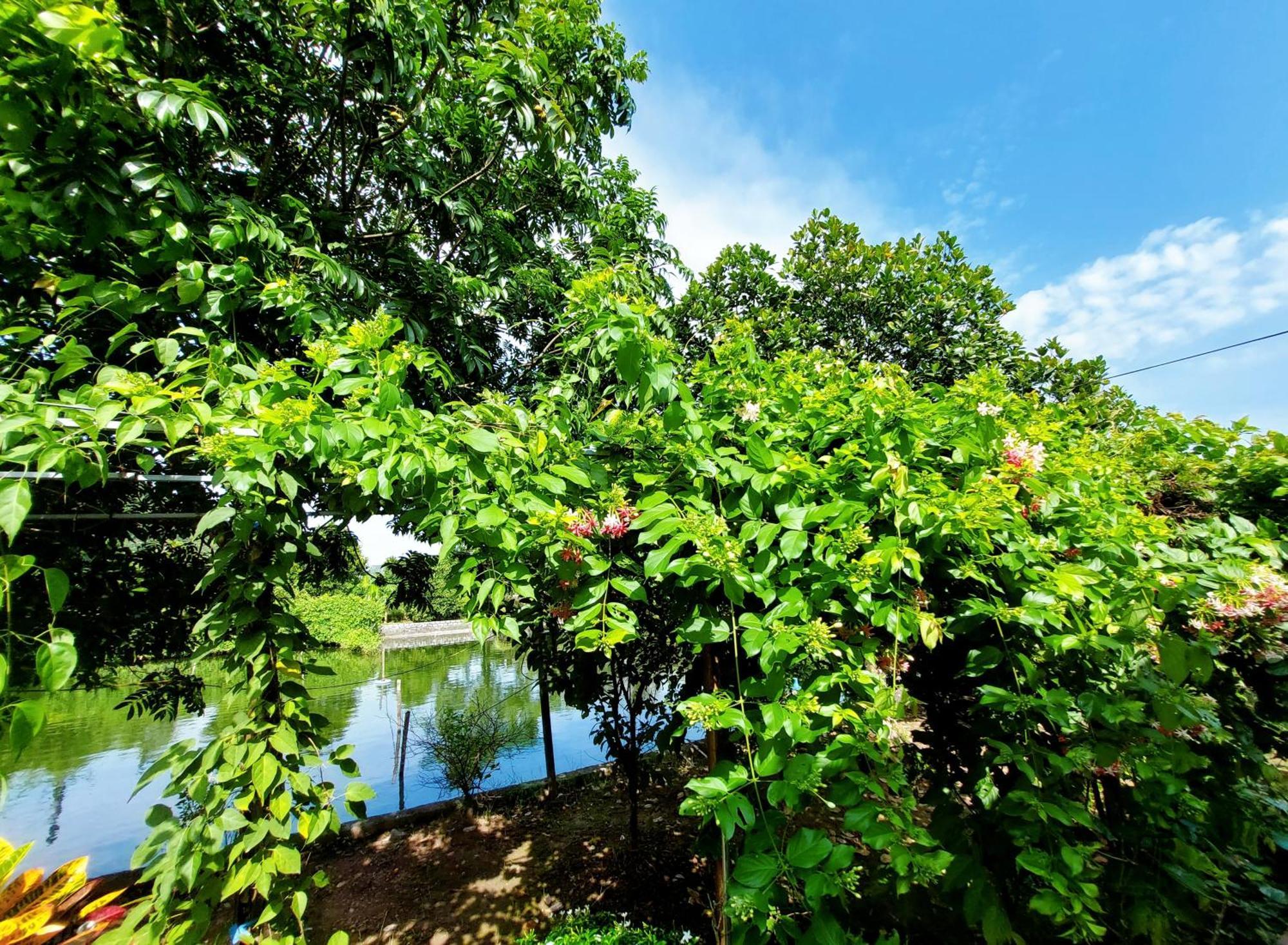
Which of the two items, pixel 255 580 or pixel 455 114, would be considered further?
pixel 455 114

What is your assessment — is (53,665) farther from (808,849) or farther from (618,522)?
(808,849)

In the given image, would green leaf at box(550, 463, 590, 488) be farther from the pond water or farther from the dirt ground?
the dirt ground

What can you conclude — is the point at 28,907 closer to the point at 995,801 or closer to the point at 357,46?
the point at 995,801

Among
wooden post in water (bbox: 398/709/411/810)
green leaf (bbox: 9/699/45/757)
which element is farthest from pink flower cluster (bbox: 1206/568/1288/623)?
wooden post in water (bbox: 398/709/411/810)

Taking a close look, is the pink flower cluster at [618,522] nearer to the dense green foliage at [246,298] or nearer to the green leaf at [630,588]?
the green leaf at [630,588]

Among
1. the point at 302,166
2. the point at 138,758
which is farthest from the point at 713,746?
the point at 138,758

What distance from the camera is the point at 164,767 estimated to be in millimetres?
1163

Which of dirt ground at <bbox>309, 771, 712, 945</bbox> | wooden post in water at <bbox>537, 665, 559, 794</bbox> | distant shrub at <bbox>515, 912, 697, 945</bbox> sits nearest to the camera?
distant shrub at <bbox>515, 912, 697, 945</bbox>

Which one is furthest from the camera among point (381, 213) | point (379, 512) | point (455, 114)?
point (381, 213)

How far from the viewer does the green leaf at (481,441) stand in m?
1.23

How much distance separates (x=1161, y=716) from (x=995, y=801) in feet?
1.53

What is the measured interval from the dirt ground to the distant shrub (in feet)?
1.18

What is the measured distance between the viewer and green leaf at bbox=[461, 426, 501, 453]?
123 centimetres

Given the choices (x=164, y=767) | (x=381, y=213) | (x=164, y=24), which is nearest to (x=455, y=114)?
(x=381, y=213)
